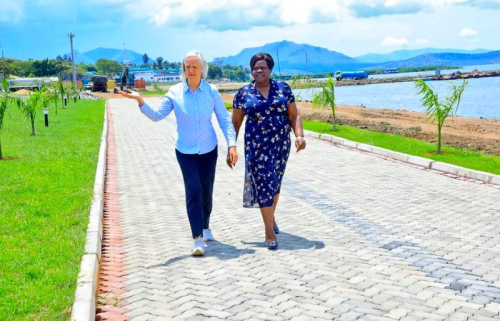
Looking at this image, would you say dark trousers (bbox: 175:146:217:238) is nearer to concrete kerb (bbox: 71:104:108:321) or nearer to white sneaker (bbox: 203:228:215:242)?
white sneaker (bbox: 203:228:215:242)

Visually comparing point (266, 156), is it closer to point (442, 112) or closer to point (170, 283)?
point (170, 283)

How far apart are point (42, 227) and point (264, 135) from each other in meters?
2.60

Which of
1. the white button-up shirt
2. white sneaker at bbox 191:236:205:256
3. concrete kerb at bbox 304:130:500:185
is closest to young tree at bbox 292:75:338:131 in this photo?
concrete kerb at bbox 304:130:500:185

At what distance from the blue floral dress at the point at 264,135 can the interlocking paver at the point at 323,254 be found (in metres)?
0.57

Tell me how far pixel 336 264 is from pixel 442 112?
938cm

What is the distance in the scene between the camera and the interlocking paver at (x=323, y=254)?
4.68 metres

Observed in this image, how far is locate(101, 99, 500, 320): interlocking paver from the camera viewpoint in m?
4.68

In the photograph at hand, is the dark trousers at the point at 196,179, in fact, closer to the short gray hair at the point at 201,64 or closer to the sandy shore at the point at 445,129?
the short gray hair at the point at 201,64

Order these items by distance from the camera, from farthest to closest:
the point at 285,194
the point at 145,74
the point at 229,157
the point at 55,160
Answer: the point at 145,74
the point at 55,160
the point at 285,194
the point at 229,157

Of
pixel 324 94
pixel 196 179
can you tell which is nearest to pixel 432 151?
pixel 324 94

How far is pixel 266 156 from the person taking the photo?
6305mm

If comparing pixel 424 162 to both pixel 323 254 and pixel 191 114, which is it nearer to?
pixel 323 254

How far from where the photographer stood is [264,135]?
6289 millimetres

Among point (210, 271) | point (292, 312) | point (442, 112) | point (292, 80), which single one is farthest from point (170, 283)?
point (292, 80)
